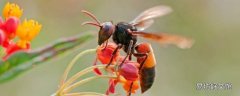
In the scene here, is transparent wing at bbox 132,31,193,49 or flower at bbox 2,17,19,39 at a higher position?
flower at bbox 2,17,19,39

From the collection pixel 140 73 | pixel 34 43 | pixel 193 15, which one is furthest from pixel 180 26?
pixel 140 73

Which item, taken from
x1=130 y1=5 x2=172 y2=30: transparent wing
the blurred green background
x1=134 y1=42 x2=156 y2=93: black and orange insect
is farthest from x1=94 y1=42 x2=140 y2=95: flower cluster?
the blurred green background

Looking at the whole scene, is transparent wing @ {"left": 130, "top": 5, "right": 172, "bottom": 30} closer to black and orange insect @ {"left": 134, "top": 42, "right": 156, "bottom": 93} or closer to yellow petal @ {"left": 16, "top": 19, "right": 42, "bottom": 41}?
black and orange insect @ {"left": 134, "top": 42, "right": 156, "bottom": 93}

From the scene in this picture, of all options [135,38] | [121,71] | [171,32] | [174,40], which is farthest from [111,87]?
[171,32]

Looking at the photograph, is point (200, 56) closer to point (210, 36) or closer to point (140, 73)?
point (210, 36)

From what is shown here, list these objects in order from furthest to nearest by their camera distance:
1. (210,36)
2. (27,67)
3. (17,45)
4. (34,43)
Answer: (210,36)
(34,43)
(17,45)
(27,67)

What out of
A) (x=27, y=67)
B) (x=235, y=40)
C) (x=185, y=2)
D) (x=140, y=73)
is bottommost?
(x=235, y=40)

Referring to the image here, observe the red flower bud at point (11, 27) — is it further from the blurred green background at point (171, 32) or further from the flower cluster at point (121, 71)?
the blurred green background at point (171, 32)
